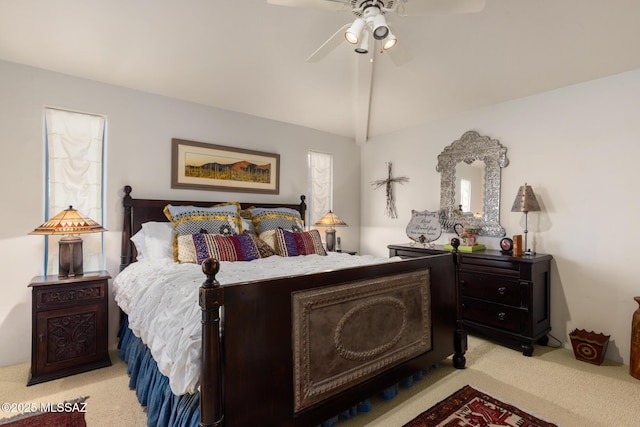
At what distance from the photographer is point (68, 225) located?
238cm

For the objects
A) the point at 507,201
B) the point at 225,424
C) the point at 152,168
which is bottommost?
the point at 225,424

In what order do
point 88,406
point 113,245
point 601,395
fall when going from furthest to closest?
point 113,245
point 601,395
point 88,406

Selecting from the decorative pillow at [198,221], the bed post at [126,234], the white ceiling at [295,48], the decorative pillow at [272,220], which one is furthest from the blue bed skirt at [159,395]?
the white ceiling at [295,48]

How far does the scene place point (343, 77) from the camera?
347cm

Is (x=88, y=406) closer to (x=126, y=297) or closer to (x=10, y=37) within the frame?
(x=126, y=297)

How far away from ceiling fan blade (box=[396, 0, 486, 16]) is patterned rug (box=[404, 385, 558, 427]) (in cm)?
244

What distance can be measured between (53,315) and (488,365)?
3461 millimetres

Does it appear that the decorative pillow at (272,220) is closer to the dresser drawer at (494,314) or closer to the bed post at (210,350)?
the dresser drawer at (494,314)

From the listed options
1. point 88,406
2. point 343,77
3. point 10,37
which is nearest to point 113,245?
point 88,406

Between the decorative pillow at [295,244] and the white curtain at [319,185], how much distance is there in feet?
3.72

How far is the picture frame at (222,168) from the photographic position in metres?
3.29

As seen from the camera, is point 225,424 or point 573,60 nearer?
point 225,424

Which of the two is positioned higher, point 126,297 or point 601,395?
point 126,297

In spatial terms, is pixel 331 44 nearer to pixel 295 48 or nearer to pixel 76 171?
pixel 295 48
